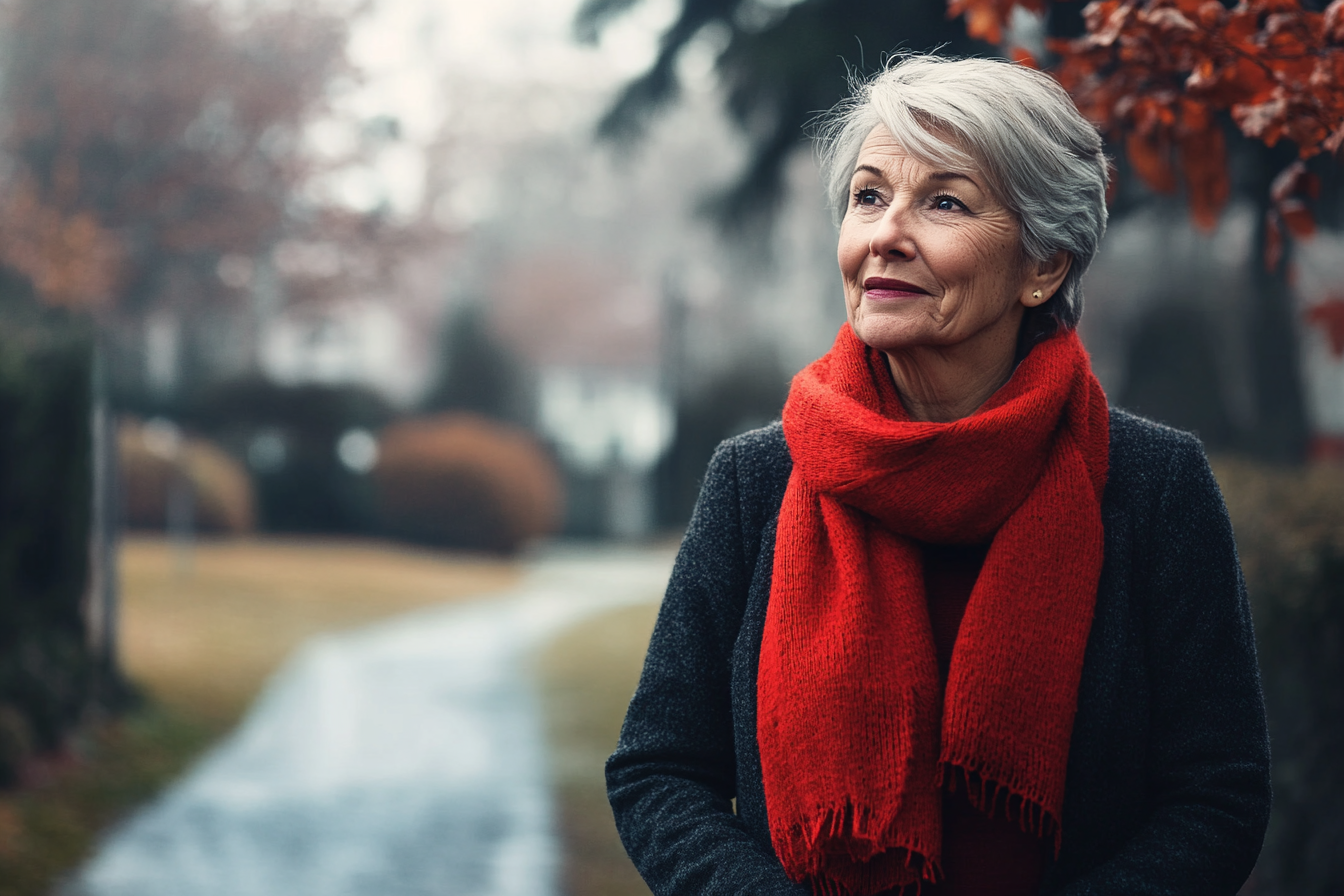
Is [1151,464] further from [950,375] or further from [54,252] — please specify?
[54,252]

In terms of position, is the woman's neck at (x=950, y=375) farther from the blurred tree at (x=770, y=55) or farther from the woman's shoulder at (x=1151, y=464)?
the blurred tree at (x=770, y=55)

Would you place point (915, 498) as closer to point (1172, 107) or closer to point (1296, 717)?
point (1172, 107)

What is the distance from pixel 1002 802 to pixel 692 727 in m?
0.38

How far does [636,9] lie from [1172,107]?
4093 millimetres

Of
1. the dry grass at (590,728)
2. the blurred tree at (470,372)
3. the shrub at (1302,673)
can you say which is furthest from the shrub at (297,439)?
the shrub at (1302,673)

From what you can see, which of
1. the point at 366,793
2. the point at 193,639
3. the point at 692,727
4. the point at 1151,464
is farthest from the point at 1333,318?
the point at 193,639

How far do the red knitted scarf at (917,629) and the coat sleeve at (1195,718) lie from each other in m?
0.09

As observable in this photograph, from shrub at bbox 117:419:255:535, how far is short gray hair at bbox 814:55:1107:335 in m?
14.0

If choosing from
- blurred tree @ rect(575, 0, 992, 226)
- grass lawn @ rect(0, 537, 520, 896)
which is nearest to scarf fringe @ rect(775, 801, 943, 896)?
blurred tree @ rect(575, 0, 992, 226)

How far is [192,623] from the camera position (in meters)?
10.3

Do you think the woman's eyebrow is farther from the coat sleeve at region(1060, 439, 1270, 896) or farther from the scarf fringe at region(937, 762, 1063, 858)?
the scarf fringe at region(937, 762, 1063, 858)

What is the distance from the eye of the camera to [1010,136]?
1543mm

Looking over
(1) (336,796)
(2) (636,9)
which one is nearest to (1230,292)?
(2) (636,9)

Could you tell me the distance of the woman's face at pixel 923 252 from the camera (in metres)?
1.56
